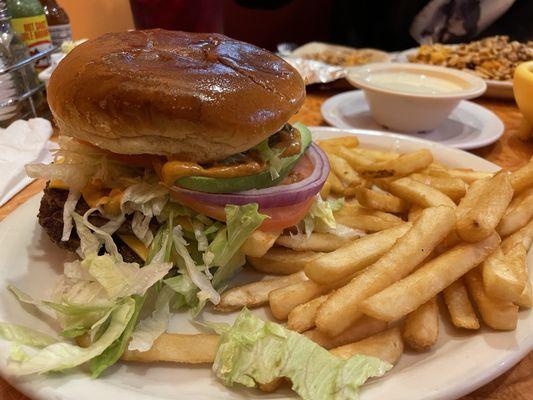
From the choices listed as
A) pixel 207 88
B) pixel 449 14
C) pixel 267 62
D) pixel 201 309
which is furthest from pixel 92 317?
pixel 449 14

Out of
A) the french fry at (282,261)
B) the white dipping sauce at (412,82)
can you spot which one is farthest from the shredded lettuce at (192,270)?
the white dipping sauce at (412,82)

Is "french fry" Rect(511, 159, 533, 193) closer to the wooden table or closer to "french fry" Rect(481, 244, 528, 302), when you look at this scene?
"french fry" Rect(481, 244, 528, 302)

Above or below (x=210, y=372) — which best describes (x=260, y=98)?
above

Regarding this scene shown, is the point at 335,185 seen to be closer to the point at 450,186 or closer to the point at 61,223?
the point at 450,186

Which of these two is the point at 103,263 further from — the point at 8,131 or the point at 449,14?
the point at 449,14

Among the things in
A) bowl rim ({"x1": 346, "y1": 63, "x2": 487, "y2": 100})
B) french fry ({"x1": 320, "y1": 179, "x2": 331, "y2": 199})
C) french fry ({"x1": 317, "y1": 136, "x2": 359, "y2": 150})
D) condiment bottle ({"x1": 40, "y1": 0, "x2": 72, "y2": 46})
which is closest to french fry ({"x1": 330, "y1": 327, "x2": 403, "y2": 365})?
french fry ({"x1": 320, "y1": 179, "x2": 331, "y2": 199})

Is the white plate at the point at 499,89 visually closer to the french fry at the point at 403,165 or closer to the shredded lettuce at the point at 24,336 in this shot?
the french fry at the point at 403,165

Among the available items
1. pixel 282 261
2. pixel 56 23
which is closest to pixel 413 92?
pixel 282 261
